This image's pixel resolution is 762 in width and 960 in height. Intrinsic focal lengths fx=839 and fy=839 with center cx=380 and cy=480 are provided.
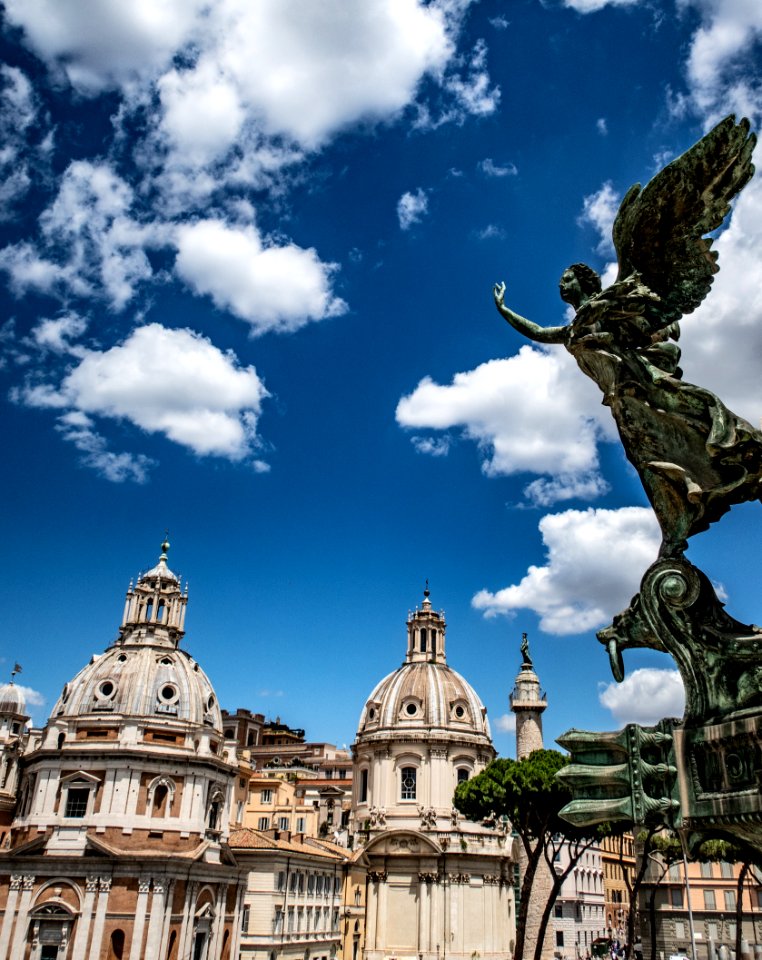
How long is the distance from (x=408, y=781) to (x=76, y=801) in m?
31.8

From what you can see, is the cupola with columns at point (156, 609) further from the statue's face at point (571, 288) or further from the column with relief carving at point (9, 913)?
the statue's face at point (571, 288)

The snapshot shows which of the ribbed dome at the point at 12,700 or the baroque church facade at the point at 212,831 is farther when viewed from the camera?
Result: the ribbed dome at the point at 12,700

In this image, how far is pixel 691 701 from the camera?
889cm

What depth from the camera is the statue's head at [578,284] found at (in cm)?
1085

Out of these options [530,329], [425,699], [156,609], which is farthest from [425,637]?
[530,329]

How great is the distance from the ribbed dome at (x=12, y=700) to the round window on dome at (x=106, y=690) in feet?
53.1

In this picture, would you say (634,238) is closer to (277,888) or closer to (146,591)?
(277,888)

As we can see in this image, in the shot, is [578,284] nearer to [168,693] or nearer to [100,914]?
[100,914]

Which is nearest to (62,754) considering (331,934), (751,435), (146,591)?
(146,591)

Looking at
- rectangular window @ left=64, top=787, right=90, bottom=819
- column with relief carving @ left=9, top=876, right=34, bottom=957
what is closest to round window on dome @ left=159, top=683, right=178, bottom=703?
rectangular window @ left=64, top=787, right=90, bottom=819

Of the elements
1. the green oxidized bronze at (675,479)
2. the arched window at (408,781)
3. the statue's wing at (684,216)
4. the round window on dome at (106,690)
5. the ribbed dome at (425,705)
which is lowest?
the green oxidized bronze at (675,479)

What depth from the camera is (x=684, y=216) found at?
→ 10.3m

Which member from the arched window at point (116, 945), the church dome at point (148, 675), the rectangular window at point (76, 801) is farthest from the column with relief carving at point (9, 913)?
the church dome at point (148, 675)

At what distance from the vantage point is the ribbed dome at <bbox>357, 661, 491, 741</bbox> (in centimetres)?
7856
